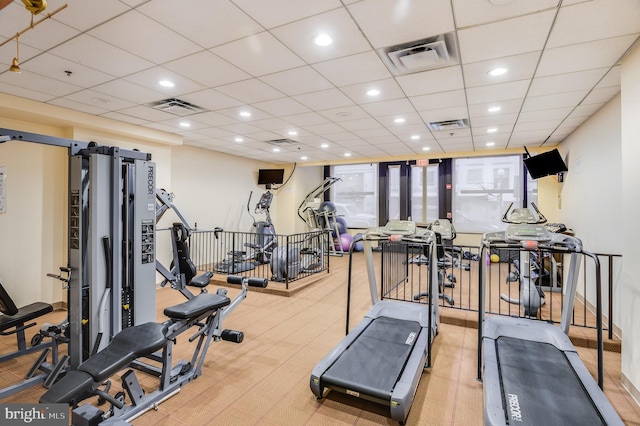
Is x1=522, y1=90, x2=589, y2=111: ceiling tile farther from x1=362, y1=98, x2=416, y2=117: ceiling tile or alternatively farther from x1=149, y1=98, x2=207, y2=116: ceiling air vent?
x1=149, y1=98, x2=207, y2=116: ceiling air vent

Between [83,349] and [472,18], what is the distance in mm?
4048

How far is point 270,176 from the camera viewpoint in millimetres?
9477

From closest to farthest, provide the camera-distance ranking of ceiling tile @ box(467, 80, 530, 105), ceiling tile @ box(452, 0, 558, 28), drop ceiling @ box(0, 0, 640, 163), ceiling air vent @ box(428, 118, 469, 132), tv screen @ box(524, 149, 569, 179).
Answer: ceiling tile @ box(452, 0, 558, 28) → drop ceiling @ box(0, 0, 640, 163) → ceiling tile @ box(467, 80, 530, 105) → ceiling air vent @ box(428, 118, 469, 132) → tv screen @ box(524, 149, 569, 179)

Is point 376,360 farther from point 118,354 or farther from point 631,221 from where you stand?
point 631,221

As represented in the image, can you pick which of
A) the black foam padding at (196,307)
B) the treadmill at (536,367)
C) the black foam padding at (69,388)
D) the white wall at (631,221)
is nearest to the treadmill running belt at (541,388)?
the treadmill at (536,367)

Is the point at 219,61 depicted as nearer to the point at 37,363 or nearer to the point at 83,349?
the point at 83,349

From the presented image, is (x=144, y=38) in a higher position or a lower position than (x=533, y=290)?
higher

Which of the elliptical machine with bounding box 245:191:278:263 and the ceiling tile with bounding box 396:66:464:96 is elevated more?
the ceiling tile with bounding box 396:66:464:96

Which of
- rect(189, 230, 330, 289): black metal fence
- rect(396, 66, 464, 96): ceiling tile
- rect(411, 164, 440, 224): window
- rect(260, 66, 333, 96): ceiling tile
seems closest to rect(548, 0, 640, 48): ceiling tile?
rect(396, 66, 464, 96): ceiling tile

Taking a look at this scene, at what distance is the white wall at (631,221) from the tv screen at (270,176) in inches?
305

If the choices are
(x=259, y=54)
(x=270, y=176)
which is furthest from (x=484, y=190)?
(x=259, y=54)

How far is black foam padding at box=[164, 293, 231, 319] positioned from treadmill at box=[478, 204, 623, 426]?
2193 mm

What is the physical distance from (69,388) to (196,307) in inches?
40.5

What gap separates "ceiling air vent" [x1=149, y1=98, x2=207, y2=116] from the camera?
→ 4.18m
